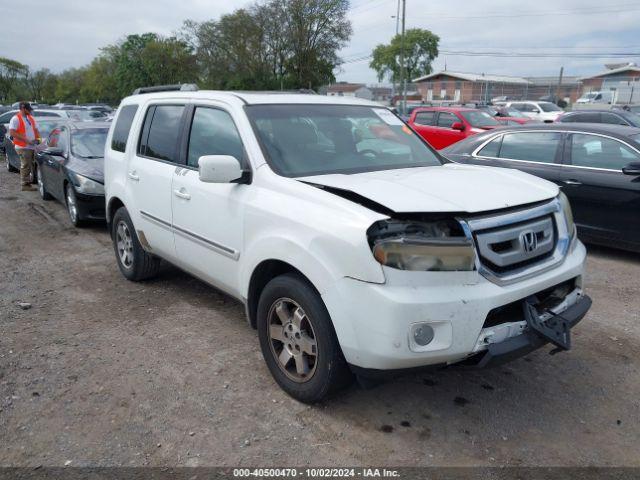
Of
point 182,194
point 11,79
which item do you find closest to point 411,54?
point 11,79

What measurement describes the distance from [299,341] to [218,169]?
1.16m

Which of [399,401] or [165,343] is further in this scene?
[165,343]

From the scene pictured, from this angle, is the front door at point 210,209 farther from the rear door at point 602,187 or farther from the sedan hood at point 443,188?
the rear door at point 602,187

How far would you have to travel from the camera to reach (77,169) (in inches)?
317

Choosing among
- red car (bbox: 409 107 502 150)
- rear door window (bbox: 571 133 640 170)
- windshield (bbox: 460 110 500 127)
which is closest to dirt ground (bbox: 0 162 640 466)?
rear door window (bbox: 571 133 640 170)

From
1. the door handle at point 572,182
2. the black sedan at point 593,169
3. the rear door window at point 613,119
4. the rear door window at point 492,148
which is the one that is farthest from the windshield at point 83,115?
the rear door window at point 613,119

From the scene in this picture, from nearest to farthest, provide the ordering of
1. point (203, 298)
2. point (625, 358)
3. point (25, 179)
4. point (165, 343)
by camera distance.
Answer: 1. point (625, 358)
2. point (165, 343)
3. point (203, 298)
4. point (25, 179)

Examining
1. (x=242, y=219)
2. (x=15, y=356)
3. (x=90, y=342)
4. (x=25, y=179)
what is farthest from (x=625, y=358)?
(x=25, y=179)

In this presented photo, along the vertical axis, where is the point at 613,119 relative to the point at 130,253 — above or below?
above

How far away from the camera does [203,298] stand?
5230mm

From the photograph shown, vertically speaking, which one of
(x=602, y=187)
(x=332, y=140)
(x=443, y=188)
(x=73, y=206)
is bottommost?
(x=73, y=206)

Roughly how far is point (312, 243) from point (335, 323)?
1.46 feet

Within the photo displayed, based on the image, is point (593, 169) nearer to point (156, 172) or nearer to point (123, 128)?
point (156, 172)

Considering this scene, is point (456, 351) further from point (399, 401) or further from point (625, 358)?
point (625, 358)
